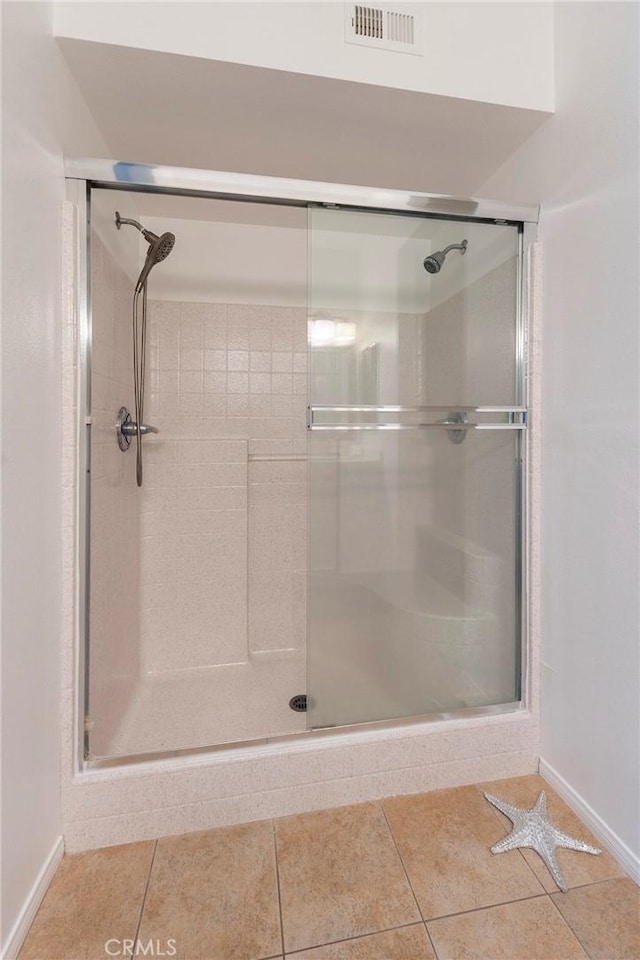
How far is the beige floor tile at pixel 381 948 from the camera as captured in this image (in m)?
1.03

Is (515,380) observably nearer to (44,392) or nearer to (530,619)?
(530,619)

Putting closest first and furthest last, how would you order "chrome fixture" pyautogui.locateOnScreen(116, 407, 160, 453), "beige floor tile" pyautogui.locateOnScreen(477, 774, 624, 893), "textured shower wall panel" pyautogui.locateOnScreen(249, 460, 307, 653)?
"beige floor tile" pyautogui.locateOnScreen(477, 774, 624, 893) < "chrome fixture" pyautogui.locateOnScreen(116, 407, 160, 453) < "textured shower wall panel" pyautogui.locateOnScreen(249, 460, 307, 653)

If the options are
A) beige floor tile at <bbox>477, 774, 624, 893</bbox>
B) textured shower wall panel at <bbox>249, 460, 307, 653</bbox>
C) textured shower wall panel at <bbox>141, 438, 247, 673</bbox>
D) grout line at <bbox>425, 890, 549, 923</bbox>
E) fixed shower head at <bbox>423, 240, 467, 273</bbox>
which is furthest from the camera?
textured shower wall panel at <bbox>249, 460, 307, 653</bbox>

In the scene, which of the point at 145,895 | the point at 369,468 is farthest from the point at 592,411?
the point at 145,895

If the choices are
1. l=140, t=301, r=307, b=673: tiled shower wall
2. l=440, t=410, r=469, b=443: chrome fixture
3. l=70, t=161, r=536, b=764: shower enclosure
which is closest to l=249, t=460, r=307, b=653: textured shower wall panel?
l=140, t=301, r=307, b=673: tiled shower wall

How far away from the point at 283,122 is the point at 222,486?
144cm

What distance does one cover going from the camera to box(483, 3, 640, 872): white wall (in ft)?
4.03

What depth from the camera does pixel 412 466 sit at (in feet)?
5.14

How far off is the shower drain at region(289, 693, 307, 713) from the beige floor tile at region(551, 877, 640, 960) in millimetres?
1005

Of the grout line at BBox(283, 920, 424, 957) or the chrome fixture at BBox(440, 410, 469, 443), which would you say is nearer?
the grout line at BBox(283, 920, 424, 957)

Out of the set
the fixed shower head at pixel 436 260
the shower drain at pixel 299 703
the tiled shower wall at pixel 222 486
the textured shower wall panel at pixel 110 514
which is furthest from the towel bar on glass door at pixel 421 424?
the shower drain at pixel 299 703

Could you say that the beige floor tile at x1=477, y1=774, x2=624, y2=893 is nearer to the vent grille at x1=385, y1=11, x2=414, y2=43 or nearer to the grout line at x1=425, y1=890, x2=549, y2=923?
the grout line at x1=425, y1=890, x2=549, y2=923

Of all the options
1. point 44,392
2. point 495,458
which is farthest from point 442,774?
point 44,392

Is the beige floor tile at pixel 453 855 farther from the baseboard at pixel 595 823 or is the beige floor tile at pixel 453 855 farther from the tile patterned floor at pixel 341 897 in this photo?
the baseboard at pixel 595 823
